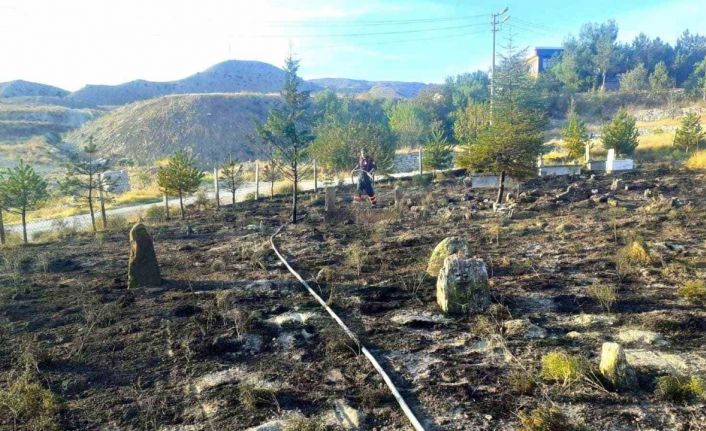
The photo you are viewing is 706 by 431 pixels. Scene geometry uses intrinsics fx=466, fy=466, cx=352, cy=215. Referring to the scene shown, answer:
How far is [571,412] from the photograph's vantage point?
3863 mm

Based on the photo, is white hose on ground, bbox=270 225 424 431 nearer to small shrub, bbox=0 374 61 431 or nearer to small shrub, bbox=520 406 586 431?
small shrub, bbox=520 406 586 431

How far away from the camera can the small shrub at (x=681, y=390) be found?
395cm

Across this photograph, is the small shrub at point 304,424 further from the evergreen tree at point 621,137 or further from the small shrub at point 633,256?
the evergreen tree at point 621,137

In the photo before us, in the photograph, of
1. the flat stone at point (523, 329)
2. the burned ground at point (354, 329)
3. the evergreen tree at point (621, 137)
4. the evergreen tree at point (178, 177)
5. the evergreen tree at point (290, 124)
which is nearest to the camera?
the burned ground at point (354, 329)

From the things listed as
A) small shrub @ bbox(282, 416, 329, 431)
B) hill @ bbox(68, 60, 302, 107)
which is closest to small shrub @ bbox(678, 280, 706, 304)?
small shrub @ bbox(282, 416, 329, 431)

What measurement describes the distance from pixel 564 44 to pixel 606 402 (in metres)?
84.2

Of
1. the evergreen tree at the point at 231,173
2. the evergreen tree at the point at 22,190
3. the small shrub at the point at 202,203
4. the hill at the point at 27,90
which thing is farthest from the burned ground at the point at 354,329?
the hill at the point at 27,90

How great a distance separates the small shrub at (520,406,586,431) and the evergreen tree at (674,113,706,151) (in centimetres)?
2854

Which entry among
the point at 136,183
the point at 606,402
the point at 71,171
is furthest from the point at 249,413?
the point at 136,183

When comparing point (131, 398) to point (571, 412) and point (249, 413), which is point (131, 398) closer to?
point (249, 413)

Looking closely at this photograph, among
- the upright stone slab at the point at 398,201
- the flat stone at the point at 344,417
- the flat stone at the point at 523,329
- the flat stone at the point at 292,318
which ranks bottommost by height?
the flat stone at the point at 344,417

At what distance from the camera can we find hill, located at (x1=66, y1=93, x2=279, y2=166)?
55.9 metres

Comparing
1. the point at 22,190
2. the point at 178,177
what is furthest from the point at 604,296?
the point at 22,190

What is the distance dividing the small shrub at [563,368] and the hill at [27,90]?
364 ft
